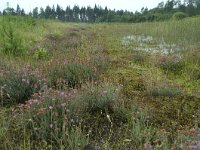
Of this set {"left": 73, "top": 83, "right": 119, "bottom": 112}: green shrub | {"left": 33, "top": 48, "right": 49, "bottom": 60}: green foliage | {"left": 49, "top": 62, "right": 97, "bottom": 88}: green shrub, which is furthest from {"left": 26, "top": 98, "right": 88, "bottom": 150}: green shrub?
{"left": 33, "top": 48, "right": 49, "bottom": 60}: green foliage

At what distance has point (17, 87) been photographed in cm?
496

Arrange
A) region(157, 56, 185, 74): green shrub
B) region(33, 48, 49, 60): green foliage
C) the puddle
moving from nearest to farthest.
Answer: region(157, 56, 185, 74): green shrub → region(33, 48, 49, 60): green foliage → the puddle

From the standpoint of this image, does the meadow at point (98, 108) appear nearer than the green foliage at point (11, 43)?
Yes

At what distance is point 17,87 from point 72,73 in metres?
1.35

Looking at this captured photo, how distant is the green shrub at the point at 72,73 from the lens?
19.3 ft

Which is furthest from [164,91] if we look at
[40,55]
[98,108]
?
[40,55]

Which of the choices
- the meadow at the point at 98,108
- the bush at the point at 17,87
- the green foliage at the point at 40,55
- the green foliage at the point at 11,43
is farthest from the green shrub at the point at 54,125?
the green foliage at the point at 11,43

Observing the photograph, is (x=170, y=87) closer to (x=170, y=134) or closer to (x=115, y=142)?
(x=170, y=134)

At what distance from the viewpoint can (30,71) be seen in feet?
17.2

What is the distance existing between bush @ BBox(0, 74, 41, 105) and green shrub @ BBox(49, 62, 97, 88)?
2.56 ft

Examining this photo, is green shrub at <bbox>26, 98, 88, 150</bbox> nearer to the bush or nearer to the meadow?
the meadow

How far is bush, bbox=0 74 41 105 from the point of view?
16.1ft

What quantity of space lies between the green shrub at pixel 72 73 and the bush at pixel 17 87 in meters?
0.78

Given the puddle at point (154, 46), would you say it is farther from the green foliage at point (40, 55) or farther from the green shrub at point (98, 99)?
the green shrub at point (98, 99)
